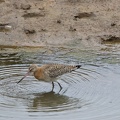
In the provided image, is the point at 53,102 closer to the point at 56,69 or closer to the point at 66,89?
the point at 66,89

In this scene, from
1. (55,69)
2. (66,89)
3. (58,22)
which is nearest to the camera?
(66,89)

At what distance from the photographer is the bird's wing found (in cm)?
1107

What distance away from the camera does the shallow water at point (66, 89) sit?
947 cm

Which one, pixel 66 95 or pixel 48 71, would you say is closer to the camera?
pixel 66 95

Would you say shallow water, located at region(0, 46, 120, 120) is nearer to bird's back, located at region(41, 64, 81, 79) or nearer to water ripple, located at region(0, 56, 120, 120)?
water ripple, located at region(0, 56, 120, 120)

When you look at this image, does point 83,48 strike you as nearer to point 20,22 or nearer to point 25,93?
point 20,22

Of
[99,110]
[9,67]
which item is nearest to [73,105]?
[99,110]

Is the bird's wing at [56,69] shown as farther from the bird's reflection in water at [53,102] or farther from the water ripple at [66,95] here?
A: the bird's reflection in water at [53,102]

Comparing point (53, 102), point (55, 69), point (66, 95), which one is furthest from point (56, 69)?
point (53, 102)

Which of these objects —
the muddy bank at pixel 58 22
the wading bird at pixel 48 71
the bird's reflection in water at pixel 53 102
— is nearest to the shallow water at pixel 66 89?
the bird's reflection in water at pixel 53 102

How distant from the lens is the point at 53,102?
1013 cm

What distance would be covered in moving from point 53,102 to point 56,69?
3.65 feet

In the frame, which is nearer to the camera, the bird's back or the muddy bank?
the bird's back

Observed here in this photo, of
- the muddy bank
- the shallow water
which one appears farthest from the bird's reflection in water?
the muddy bank
